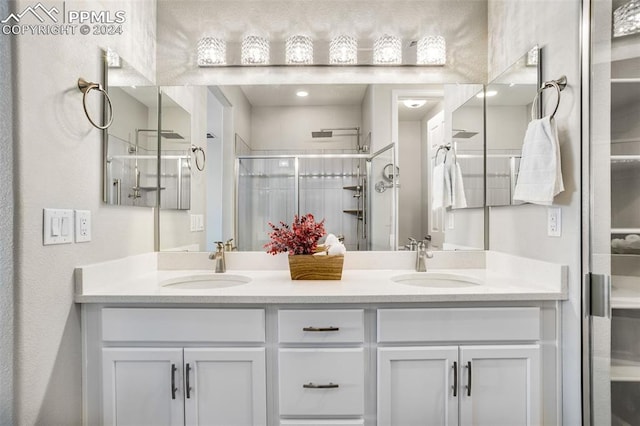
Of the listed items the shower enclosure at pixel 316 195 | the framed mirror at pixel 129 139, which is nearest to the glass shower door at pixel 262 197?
the shower enclosure at pixel 316 195

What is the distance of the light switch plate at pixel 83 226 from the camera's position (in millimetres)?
1350

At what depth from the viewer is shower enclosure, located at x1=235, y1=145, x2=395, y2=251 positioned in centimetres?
199

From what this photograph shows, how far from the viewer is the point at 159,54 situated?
2039mm

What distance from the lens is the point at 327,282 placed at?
1.67 metres

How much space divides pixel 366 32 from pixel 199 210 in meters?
1.44

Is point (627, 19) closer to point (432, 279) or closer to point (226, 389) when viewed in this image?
point (432, 279)

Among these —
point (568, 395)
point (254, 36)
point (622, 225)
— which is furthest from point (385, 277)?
point (254, 36)

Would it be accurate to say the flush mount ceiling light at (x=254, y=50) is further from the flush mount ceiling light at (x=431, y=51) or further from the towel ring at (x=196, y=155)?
the flush mount ceiling light at (x=431, y=51)

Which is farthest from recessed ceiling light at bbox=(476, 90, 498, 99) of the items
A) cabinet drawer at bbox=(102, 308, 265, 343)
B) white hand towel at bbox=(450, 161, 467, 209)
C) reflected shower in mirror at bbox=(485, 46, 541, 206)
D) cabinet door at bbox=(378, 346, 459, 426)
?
cabinet drawer at bbox=(102, 308, 265, 343)

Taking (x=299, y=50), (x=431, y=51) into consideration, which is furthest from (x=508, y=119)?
(x=299, y=50)

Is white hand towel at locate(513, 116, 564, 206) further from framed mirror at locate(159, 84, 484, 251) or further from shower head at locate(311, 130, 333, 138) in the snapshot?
shower head at locate(311, 130, 333, 138)

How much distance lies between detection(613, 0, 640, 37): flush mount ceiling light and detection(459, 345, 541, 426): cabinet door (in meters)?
1.21

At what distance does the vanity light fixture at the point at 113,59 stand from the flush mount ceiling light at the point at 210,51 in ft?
1.65

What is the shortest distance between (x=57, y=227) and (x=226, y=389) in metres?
0.87
